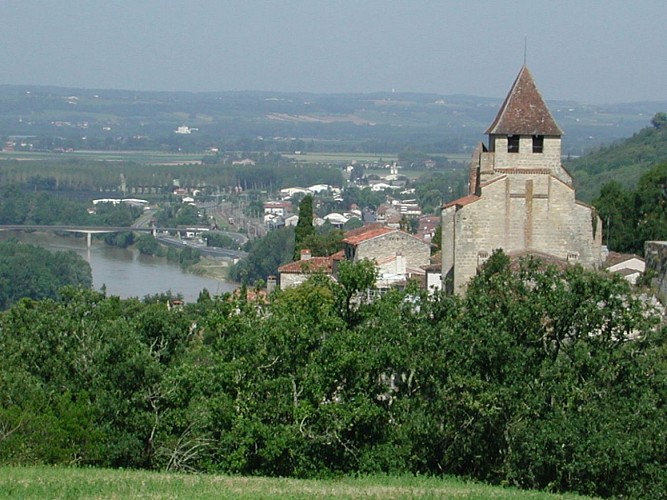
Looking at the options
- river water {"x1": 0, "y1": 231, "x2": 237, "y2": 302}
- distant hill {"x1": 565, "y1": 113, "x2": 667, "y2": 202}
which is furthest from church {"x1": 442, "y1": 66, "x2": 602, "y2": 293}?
distant hill {"x1": 565, "y1": 113, "x2": 667, "y2": 202}

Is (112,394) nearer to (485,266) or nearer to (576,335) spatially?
(576,335)

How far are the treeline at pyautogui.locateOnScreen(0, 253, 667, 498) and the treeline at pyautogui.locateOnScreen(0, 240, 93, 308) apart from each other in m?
63.9

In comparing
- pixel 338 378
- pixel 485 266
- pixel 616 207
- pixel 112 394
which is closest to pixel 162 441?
pixel 112 394

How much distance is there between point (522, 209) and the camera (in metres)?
34.3

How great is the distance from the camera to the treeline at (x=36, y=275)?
285 feet

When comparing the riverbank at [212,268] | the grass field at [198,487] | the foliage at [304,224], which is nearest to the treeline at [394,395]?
the grass field at [198,487]

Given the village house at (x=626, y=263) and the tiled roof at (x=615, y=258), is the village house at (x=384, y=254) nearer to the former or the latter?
the tiled roof at (x=615, y=258)

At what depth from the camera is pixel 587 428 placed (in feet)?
63.0

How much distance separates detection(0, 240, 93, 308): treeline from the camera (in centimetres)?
8688

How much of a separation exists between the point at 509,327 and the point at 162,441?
539 cm

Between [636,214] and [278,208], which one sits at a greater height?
[636,214]

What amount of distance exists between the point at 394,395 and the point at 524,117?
1470 centimetres

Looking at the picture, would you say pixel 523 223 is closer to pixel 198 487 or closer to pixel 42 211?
pixel 198 487

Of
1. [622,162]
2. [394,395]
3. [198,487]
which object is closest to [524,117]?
[394,395]
